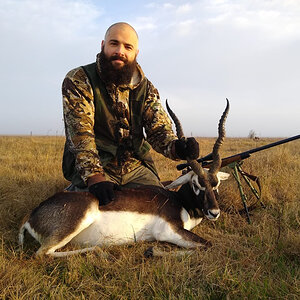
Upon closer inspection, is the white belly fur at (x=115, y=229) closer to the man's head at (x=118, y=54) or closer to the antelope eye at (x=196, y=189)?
the antelope eye at (x=196, y=189)

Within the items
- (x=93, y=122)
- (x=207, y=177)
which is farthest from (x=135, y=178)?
(x=207, y=177)

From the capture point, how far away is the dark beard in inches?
154

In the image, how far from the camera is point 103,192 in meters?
2.96

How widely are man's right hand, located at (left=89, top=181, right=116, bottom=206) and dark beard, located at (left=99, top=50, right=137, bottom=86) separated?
5.16 feet

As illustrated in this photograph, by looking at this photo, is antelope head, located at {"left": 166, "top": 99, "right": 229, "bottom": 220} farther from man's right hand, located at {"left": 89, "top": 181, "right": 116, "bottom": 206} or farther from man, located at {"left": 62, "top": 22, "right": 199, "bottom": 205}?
man's right hand, located at {"left": 89, "top": 181, "right": 116, "bottom": 206}

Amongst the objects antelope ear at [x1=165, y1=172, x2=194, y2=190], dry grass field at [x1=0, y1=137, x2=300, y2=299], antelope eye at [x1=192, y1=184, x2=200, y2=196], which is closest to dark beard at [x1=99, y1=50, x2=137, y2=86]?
antelope ear at [x1=165, y1=172, x2=194, y2=190]

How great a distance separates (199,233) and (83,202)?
1.41 m

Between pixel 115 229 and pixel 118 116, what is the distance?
1.66 m

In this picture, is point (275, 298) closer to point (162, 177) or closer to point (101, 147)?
point (101, 147)

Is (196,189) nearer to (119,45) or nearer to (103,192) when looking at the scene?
(103,192)

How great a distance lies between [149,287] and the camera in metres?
2.24

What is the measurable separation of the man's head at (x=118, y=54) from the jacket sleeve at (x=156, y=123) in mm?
481

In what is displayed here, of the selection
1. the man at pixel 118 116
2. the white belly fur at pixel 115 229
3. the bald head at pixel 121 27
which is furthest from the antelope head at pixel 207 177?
the bald head at pixel 121 27

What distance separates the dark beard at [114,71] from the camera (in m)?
3.90
